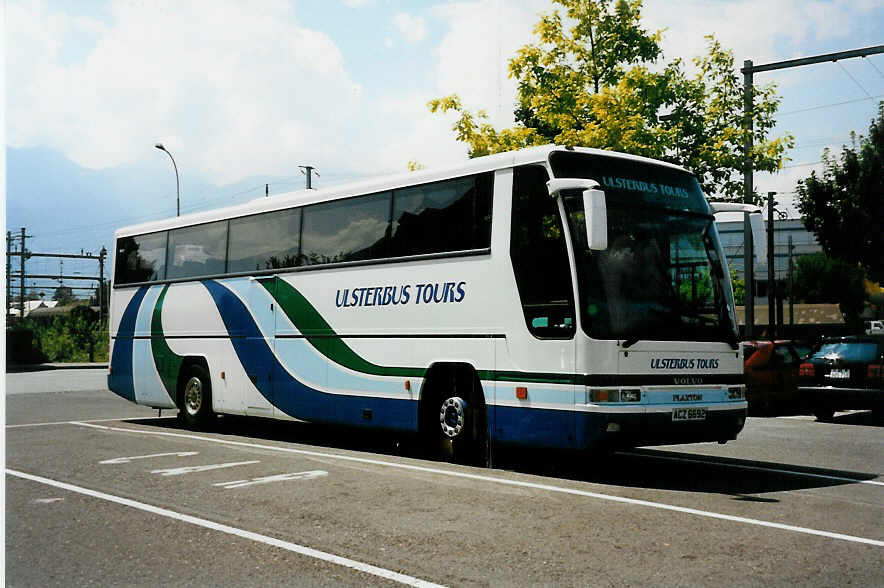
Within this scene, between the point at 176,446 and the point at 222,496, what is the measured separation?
448 cm

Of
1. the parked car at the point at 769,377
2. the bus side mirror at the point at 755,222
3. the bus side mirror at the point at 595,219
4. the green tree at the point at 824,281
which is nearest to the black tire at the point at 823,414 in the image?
the parked car at the point at 769,377

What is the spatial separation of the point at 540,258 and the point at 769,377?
1041 cm

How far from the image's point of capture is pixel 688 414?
10.1 meters

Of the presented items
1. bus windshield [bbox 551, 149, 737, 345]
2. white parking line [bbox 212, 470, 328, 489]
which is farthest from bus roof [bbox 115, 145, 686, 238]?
white parking line [bbox 212, 470, 328, 489]

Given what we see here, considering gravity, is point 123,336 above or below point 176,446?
above

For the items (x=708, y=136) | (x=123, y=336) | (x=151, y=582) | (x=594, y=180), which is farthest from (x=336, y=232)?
(x=708, y=136)

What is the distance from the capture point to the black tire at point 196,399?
15672 mm

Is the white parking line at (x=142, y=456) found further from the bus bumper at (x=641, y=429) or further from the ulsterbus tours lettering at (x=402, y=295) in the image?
the bus bumper at (x=641, y=429)

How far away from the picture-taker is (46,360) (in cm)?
4909

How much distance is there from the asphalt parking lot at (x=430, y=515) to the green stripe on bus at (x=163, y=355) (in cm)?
312

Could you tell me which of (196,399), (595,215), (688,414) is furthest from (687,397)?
(196,399)

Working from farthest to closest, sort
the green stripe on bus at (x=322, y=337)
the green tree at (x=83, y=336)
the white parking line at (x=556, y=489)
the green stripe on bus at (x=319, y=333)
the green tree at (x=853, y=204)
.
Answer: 1. the green tree at (x=83, y=336)
2. the green tree at (x=853, y=204)
3. the green stripe on bus at (x=319, y=333)
4. the green stripe on bus at (x=322, y=337)
5. the white parking line at (x=556, y=489)

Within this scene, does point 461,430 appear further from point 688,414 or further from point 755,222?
point 755,222

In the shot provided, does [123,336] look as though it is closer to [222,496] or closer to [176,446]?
[176,446]
